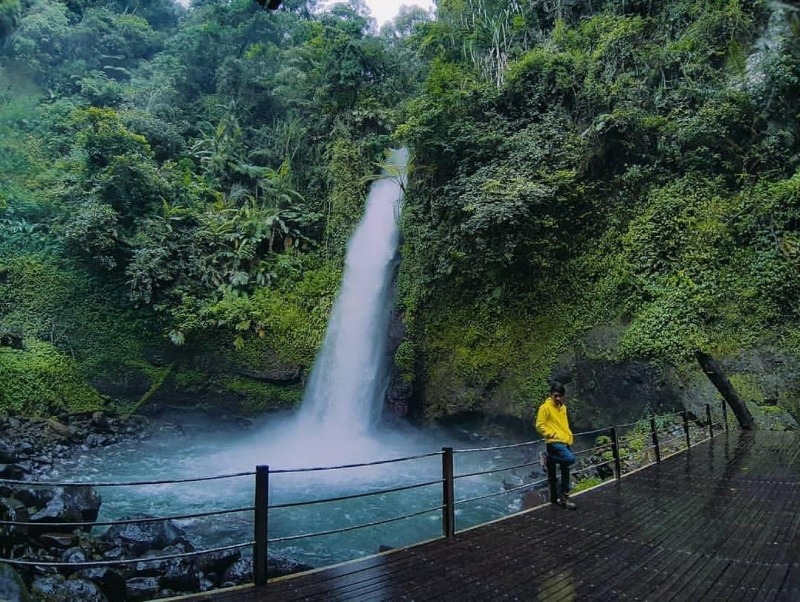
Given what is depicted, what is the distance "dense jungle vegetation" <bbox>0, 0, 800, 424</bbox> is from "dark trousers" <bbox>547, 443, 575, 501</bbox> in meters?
5.26

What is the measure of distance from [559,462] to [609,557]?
4.76ft

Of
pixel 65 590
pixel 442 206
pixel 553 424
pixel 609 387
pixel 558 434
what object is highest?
pixel 442 206

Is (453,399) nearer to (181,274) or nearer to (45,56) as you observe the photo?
(181,274)

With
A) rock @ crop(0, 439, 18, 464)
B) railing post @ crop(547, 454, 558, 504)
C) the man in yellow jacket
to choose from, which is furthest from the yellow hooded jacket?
rock @ crop(0, 439, 18, 464)

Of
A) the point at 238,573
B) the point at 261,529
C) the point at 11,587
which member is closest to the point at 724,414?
the point at 238,573

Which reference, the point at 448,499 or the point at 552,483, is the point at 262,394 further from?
the point at 448,499

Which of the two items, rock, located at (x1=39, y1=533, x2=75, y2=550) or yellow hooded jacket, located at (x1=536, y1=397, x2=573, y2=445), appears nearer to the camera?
yellow hooded jacket, located at (x1=536, y1=397, x2=573, y2=445)

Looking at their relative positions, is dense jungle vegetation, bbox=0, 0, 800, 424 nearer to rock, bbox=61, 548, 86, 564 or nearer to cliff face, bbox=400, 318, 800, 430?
cliff face, bbox=400, 318, 800, 430

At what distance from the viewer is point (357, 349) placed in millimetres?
13766

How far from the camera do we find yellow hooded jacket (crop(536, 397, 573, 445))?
5.25 m

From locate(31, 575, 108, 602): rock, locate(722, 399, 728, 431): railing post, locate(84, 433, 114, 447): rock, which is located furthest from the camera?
locate(84, 433, 114, 447): rock

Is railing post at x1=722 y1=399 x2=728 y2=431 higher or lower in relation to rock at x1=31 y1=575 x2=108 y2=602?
higher

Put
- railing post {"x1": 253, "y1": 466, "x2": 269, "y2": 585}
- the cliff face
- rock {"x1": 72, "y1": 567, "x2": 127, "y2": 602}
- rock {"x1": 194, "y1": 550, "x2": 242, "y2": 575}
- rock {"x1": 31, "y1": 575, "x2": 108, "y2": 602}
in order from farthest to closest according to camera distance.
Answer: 1. the cliff face
2. rock {"x1": 194, "y1": 550, "x2": 242, "y2": 575}
3. rock {"x1": 72, "y1": 567, "x2": 127, "y2": 602}
4. rock {"x1": 31, "y1": 575, "x2": 108, "y2": 602}
5. railing post {"x1": 253, "y1": 466, "x2": 269, "y2": 585}

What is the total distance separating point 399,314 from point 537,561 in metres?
10.0
